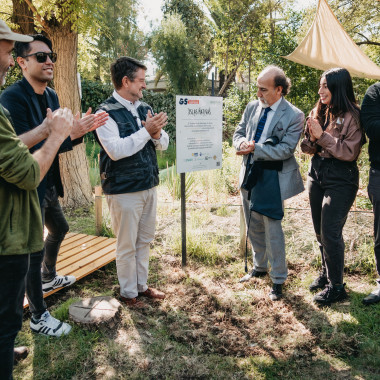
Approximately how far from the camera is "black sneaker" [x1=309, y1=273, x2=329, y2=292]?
338 centimetres

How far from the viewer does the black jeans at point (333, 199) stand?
9.76ft

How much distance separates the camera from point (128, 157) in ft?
9.41

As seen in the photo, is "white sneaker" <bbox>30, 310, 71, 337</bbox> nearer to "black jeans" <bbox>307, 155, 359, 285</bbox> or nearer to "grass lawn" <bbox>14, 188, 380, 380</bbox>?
"grass lawn" <bbox>14, 188, 380, 380</bbox>

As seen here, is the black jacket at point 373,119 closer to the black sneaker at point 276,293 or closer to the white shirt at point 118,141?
the black sneaker at point 276,293

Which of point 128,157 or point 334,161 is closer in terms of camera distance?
point 128,157

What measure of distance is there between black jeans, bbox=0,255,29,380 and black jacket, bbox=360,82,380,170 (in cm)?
272

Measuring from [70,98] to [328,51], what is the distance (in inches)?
194

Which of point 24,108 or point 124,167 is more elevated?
point 24,108

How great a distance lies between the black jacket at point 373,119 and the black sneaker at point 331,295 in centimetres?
116

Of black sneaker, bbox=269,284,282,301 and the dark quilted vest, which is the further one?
black sneaker, bbox=269,284,282,301

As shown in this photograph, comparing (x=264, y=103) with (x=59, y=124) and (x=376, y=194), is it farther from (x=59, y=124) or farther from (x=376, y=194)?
(x=59, y=124)

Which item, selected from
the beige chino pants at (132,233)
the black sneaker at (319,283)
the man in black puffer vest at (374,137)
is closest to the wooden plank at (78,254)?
the beige chino pants at (132,233)

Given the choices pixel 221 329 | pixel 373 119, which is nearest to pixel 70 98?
pixel 221 329

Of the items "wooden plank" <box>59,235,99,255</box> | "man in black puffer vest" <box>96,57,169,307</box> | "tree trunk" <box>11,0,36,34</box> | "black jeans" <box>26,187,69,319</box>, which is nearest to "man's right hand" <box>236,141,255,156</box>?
"man in black puffer vest" <box>96,57,169,307</box>
